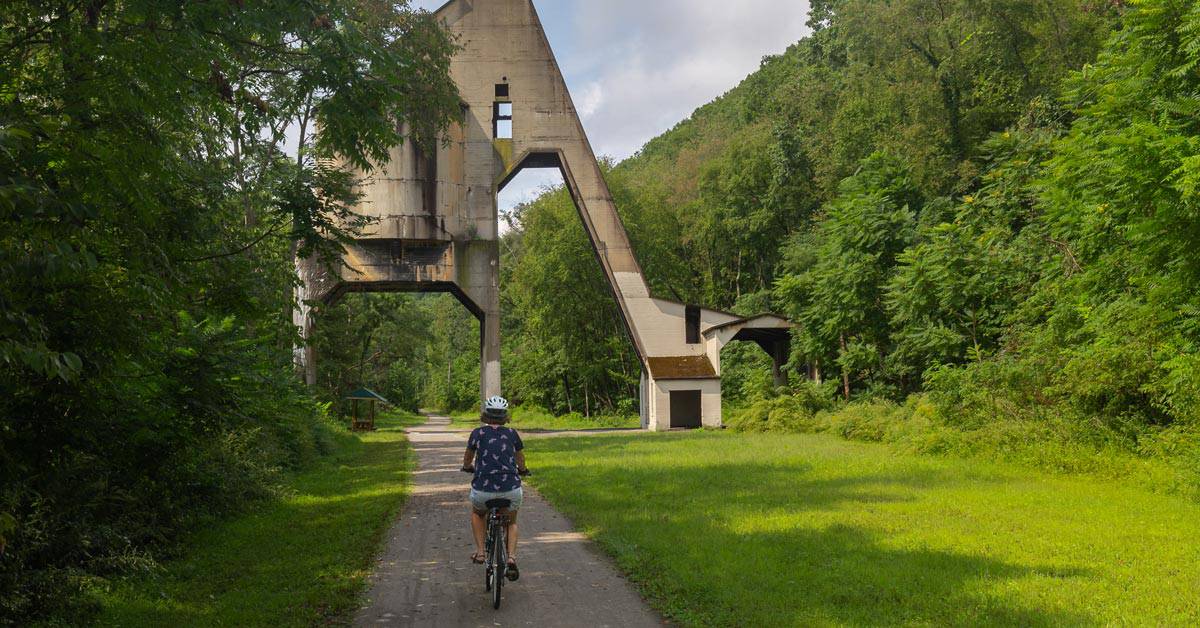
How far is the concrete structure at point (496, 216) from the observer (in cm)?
3553

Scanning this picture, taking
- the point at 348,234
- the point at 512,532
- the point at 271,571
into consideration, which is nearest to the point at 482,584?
the point at 512,532

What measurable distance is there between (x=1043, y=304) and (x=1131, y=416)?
5.44 meters

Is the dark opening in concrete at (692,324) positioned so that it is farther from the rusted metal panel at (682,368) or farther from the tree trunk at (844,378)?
the tree trunk at (844,378)

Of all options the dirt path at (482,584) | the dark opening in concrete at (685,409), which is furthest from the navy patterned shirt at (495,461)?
the dark opening in concrete at (685,409)

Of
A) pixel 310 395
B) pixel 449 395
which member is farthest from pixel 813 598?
pixel 449 395

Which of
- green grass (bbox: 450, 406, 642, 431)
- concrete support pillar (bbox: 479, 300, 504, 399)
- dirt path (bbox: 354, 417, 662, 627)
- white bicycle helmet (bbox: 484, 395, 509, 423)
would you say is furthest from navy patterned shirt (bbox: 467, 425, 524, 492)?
green grass (bbox: 450, 406, 642, 431)

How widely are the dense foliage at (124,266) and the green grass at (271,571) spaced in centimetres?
45

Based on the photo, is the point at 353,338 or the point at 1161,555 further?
the point at 353,338

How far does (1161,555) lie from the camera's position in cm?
954

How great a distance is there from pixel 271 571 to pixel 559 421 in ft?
149

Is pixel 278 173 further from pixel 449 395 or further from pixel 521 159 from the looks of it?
pixel 449 395

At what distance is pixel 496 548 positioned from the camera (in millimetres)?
8117

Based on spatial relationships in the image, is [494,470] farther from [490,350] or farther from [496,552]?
[490,350]

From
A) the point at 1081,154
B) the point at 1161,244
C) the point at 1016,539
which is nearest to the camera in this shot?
the point at 1016,539
